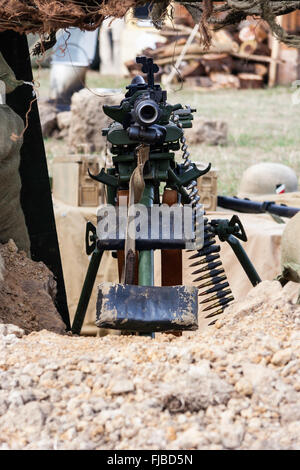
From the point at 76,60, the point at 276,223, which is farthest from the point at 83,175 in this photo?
the point at 76,60

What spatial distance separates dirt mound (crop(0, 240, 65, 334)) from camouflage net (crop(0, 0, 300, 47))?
33.5 inches

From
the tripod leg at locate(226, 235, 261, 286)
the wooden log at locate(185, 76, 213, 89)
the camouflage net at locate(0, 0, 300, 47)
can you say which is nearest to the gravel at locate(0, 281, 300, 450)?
the camouflage net at locate(0, 0, 300, 47)

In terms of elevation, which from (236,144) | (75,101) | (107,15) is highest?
(107,15)

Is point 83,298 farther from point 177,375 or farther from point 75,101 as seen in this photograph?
point 75,101

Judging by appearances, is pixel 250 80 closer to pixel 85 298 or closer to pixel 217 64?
pixel 217 64

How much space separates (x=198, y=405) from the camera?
1.45 meters

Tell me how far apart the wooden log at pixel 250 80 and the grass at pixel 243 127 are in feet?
0.88

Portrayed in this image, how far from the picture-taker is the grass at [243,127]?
22.0 ft

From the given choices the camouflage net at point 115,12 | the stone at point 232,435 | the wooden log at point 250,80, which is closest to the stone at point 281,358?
the stone at point 232,435

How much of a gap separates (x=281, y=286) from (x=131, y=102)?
2.50ft

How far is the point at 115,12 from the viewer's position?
2.03 m

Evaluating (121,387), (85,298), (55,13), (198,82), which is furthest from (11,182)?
(198,82)

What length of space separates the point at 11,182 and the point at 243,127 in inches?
238
